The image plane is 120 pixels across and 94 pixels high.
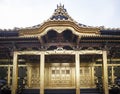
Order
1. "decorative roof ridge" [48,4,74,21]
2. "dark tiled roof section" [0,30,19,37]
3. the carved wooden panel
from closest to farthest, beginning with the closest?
"dark tiled roof section" [0,30,19,37]
"decorative roof ridge" [48,4,74,21]
the carved wooden panel

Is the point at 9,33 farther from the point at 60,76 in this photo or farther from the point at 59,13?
the point at 60,76

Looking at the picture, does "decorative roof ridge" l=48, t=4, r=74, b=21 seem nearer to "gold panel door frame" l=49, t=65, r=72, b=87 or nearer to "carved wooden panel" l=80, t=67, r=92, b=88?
"gold panel door frame" l=49, t=65, r=72, b=87

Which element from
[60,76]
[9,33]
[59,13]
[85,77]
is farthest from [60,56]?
[9,33]

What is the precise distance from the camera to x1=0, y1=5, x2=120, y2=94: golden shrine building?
14953 millimetres

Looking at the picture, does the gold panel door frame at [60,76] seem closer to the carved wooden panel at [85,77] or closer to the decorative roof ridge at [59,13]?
the carved wooden panel at [85,77]

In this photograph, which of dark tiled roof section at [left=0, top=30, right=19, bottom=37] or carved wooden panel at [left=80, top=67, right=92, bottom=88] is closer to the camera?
dark tiled roof section at [left=0, top=30, right=19, bottom=37]

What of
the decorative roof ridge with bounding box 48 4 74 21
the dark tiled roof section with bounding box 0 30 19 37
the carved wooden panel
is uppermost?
the decorative roof ridge with bounding box 48 4 74 21

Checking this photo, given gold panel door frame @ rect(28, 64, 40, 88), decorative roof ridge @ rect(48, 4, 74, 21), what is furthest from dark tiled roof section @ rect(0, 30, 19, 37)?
gold panel door frame @ rect(28, 64, 40, 88)

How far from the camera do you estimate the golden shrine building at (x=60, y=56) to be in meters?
15.0

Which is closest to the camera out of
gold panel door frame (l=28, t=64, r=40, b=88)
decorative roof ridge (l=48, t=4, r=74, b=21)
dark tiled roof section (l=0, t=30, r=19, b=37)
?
dark tiled roof section (l=0, t=30, r=19, b=37)

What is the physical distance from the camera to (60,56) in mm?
18672

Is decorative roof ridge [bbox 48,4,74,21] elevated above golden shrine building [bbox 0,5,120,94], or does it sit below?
above

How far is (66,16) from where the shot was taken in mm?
17406

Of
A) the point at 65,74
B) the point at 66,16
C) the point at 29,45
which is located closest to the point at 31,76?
the point at 65,74
